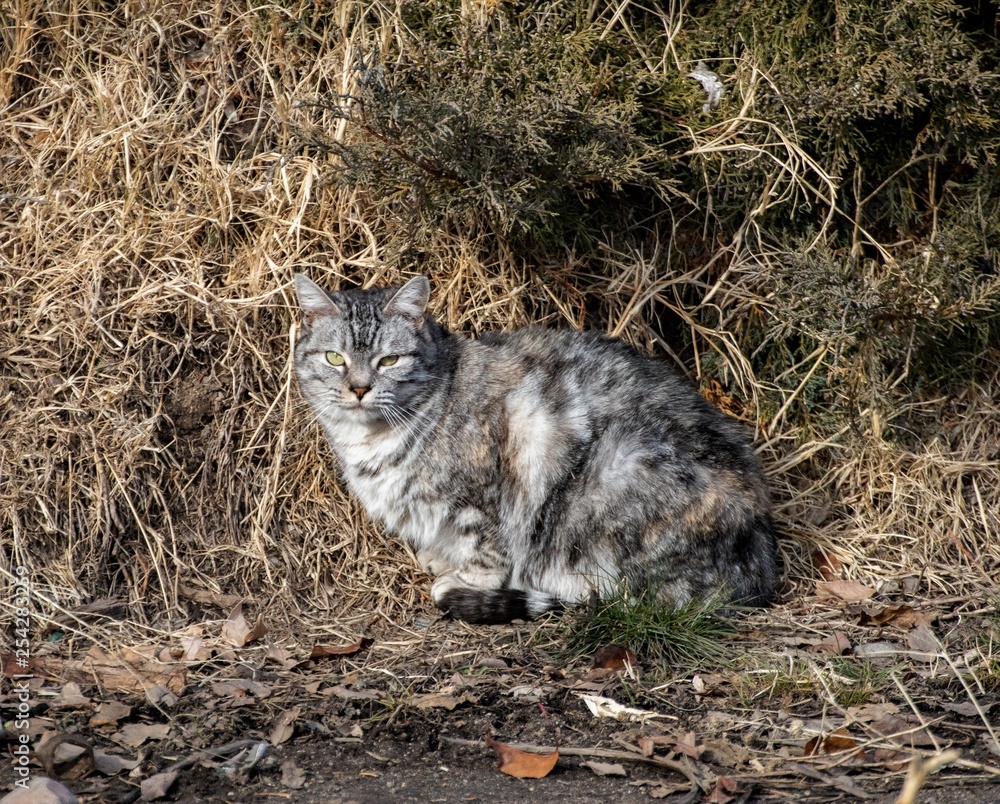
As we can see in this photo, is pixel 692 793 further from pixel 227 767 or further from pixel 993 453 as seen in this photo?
pixel 993 453

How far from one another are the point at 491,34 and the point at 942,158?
6.31ft

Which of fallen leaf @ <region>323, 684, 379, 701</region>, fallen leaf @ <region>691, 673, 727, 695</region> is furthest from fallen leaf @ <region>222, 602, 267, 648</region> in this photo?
fallen leaf @ <region>691, 673, 727, 695</region>

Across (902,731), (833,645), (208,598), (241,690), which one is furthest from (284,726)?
(833,645)

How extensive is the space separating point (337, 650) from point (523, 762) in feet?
3.38

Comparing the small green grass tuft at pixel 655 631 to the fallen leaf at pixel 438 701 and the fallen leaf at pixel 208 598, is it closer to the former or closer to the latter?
the fallen leaf at pixel 438 701

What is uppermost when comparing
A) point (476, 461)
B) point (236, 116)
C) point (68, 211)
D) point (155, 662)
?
point (236, 116)

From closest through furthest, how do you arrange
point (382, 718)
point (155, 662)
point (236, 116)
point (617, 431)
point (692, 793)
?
1. point (692, 793)
2. point (382, 718)
3. point (155, 662)
4. point (617, 431)
5. point (236, 116)

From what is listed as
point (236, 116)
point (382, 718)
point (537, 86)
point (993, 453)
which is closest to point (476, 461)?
point (382, 718)

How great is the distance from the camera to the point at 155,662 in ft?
10.8

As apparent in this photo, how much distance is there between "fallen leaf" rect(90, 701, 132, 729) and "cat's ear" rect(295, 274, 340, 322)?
1.61 meters

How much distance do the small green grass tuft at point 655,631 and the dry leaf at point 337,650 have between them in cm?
77

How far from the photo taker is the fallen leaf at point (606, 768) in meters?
2.62

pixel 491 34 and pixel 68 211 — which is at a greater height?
pixel 491 34

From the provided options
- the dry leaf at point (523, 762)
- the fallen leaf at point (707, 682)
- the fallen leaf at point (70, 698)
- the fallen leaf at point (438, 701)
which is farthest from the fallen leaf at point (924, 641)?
the fallen leaf at point (70, 698)
